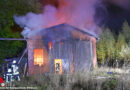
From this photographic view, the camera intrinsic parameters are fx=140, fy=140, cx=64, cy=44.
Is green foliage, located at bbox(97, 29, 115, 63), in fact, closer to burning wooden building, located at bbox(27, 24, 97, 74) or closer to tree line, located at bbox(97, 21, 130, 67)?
tree line, located at bbox(97, 21, 130, 67)

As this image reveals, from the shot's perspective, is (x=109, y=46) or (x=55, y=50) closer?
(x=55, y=50)

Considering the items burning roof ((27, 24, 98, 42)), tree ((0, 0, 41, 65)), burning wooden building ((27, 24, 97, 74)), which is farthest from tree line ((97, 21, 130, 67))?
tree ((0, 0, 41, 65))

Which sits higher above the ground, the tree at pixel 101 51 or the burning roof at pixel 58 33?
the burning roof at pixel 58 33

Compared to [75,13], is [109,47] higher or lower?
lower

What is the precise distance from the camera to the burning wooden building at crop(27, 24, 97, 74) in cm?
994

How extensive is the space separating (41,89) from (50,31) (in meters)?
5.64

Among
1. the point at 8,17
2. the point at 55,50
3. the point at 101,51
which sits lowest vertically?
the point at 55,50

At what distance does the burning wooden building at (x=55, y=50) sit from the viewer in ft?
32.6

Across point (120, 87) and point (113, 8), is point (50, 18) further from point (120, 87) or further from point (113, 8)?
point (113, 8)

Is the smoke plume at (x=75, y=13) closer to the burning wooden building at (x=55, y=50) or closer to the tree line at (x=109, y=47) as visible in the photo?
the tree line at (x=109, y=47)

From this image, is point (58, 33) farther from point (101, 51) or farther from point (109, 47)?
point (109, 47)

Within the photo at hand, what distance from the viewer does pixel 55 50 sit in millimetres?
10125

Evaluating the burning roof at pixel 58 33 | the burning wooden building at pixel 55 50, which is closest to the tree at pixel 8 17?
the burning wooden building at pixel 55 50

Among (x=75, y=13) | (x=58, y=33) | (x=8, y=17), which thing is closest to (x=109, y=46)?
(x=75, y=13)
